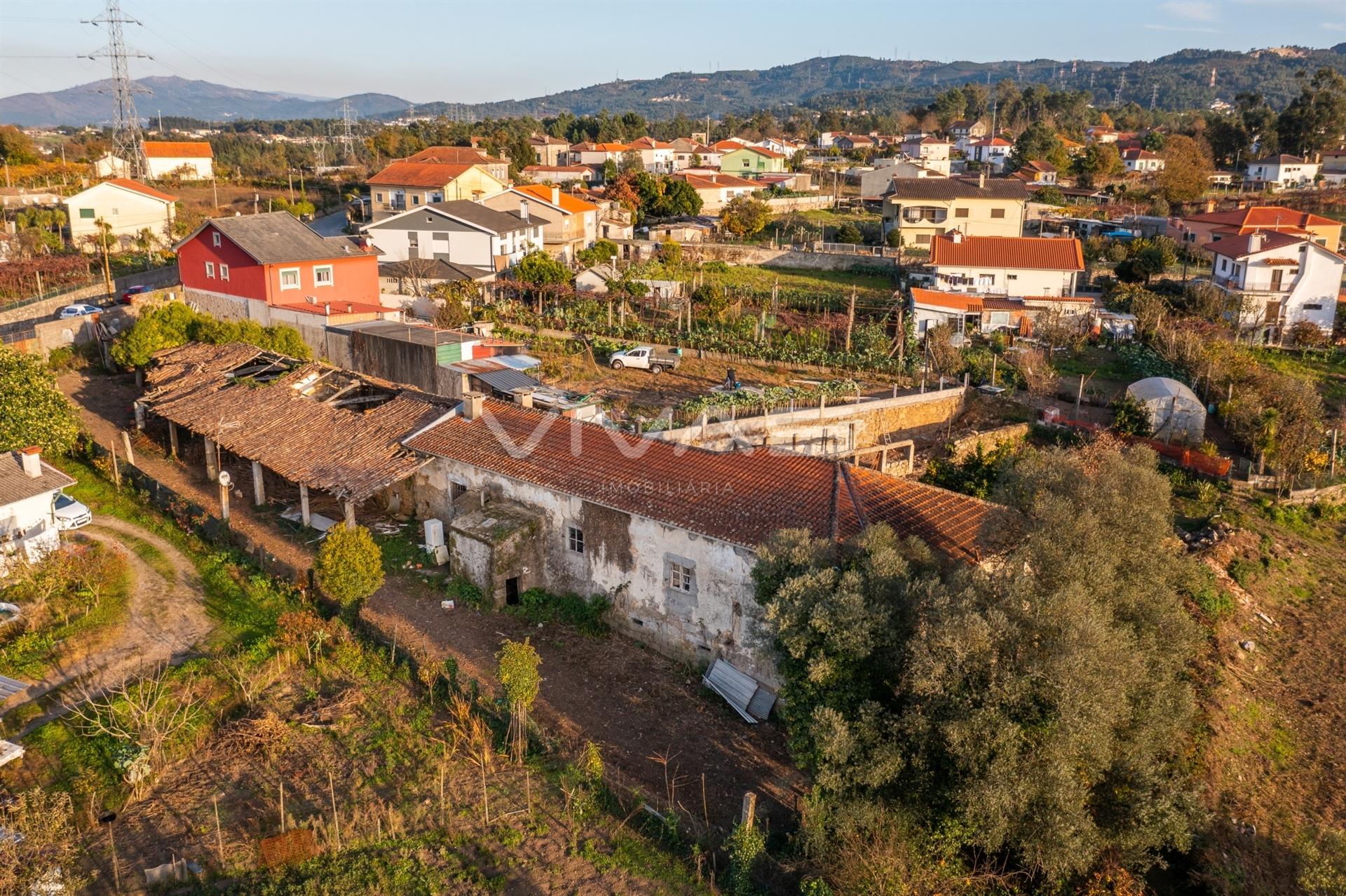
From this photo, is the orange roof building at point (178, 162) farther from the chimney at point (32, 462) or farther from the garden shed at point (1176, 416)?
the garden shed at point (1176, 416)

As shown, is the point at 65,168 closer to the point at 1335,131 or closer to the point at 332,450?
the point at 332,450

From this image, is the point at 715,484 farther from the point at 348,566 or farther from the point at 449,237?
the point at 449,237

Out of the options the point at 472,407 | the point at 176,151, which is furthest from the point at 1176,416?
the point at 176,151

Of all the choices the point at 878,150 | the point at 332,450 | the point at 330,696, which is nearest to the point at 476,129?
the point at 878,150

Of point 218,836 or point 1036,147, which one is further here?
point 1036,147

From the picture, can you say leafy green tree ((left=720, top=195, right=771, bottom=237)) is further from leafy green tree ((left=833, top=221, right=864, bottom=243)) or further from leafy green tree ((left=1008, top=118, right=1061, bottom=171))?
leafy green tree ((left=1008, top=118, right=1061, bottom=171))

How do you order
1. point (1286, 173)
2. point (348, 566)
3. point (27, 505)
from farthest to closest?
point (1286, 173)
point (27, 505)
point (348, 566)

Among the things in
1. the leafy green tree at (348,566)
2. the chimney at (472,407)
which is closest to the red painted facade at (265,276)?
the chimney at (472,407)
